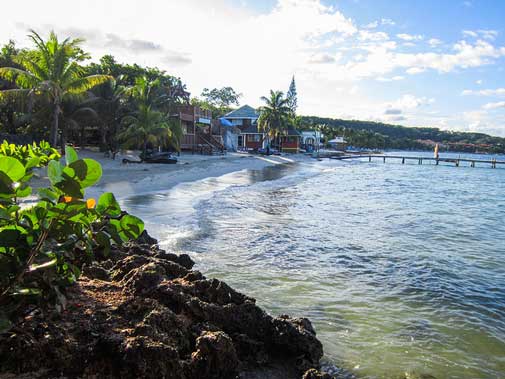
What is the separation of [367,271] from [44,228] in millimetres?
6688

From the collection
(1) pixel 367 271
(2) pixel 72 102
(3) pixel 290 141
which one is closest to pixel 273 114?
(3) pixel 290 141

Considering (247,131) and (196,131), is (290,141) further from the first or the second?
(196,131)

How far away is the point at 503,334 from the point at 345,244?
465 cm

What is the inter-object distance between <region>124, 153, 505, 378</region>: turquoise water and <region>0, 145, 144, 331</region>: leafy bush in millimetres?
3061

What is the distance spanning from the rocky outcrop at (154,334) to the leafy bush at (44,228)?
A: 30 cm

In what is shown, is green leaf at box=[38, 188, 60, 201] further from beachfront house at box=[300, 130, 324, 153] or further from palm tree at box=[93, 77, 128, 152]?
beachfront house at box=[300, 130, 324, 153]

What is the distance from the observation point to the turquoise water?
14.6 feet

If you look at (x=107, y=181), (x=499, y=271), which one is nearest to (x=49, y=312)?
(x=499, y=271)

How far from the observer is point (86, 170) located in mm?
1890

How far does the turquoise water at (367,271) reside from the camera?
446 centimetres

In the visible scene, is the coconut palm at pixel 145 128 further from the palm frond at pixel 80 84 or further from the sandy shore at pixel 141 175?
the palm frond at pixel 80 84

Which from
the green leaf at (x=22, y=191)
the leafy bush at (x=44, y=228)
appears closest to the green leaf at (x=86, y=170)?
the leafy bush at (x=44, y=228)

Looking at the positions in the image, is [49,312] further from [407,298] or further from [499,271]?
[499,271]

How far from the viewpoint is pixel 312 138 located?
78188 millimetres
